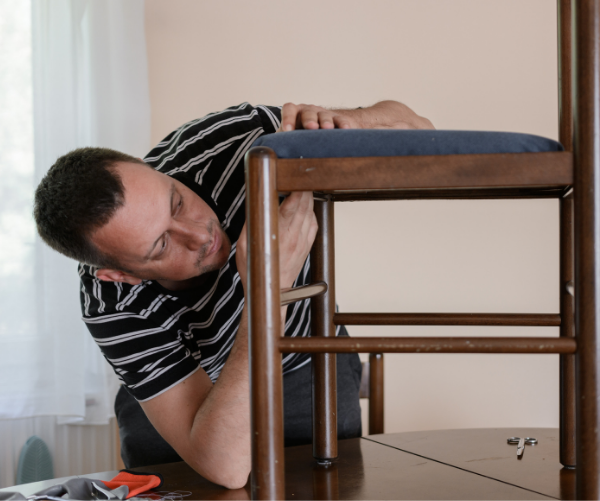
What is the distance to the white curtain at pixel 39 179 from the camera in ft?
6.11

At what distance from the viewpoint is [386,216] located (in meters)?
2.26

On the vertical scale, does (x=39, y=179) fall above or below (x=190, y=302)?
above

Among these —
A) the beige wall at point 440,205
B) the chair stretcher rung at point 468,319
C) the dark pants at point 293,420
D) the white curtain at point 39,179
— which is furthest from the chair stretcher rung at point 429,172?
the beige wall at point 440,205

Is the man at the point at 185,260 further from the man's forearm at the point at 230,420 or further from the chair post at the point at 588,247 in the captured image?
the chair post at the point at 588,247

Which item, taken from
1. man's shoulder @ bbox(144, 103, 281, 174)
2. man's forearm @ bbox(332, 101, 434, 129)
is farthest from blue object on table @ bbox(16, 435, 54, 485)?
man's forearm @ bbox(332, 101, 434, 129)

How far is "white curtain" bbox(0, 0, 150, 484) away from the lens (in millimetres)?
1863

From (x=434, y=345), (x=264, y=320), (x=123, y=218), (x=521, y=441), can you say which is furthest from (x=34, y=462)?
(x=434, y=345)

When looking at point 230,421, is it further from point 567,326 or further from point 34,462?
point 34,462

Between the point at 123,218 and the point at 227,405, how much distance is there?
38cm

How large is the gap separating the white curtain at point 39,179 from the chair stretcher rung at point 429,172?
1507 mm

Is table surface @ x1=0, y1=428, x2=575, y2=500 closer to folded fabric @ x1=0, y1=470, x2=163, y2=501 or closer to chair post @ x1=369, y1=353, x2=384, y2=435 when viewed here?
folded fabric @ x1=0, y1=470, x2=163, y2=501

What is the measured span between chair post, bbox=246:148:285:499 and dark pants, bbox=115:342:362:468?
2.97 feet

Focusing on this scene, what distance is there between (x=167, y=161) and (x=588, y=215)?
999 mm

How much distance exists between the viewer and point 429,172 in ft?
1.97
